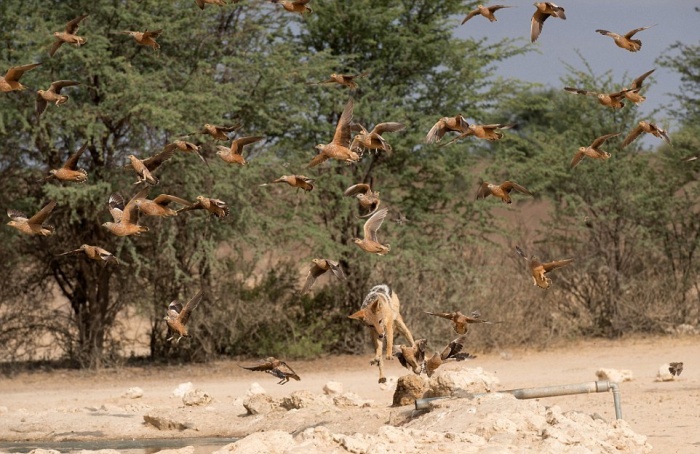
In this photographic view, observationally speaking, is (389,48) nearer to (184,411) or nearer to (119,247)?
(119,247)

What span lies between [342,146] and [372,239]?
0.88m

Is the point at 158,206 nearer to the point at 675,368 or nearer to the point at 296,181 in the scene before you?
the point at 296,181

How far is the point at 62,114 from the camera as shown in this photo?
18.4 m

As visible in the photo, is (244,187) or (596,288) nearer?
(244,187)

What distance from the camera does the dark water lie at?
40.4 feet

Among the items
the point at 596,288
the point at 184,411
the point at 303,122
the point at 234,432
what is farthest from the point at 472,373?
the point at 596,288

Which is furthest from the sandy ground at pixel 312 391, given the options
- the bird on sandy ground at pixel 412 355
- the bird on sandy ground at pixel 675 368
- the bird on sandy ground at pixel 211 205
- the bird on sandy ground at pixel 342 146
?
the bird on sandy ground at pixel 342 146

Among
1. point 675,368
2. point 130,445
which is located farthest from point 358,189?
point 675,368

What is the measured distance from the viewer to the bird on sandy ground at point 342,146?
410 inches

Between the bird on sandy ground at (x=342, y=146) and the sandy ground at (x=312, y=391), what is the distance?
2.91 m

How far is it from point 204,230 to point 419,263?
3.90m

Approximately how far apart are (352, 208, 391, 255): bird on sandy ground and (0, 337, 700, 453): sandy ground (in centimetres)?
206

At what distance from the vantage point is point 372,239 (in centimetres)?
1071

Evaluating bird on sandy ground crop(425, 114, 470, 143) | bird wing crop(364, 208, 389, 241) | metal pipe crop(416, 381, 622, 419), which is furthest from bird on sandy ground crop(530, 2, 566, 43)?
metal pipe crop(416, 381, 622, 419)
